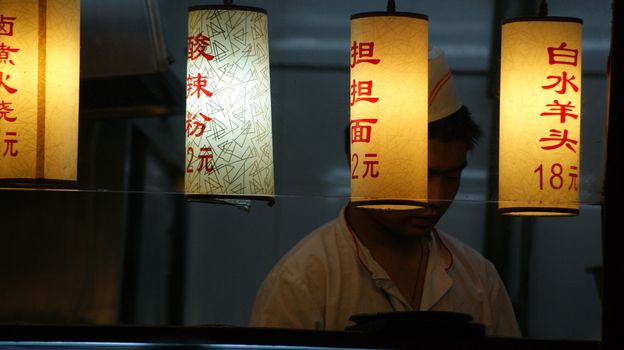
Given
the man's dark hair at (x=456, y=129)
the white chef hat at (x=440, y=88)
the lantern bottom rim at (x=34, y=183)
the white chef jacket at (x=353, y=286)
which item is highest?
the white chef hat at (x=440, y=88)

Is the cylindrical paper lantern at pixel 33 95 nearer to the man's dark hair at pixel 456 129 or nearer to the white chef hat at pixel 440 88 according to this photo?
the man's dark hair at pixel 456 129

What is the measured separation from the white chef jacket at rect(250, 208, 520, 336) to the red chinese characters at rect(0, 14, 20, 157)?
1.30 metres

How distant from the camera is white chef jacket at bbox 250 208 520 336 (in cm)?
421

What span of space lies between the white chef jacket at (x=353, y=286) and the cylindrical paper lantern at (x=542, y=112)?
2.69 feet

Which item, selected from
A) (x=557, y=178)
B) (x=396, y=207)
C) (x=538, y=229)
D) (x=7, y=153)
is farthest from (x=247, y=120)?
(x=538, y=229)

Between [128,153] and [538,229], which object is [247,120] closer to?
[128,153]

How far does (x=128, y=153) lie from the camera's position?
4719 mm

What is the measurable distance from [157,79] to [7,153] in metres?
1.00

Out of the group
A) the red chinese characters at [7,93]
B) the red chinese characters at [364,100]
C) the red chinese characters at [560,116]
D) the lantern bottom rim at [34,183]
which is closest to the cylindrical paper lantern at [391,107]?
the red chinese characters at [364,100]

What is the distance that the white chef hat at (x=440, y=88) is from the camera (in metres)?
4.00

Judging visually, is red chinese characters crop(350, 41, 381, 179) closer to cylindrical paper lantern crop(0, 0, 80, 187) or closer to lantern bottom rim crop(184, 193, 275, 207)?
lantern bottom rim crop(184, 193, 275, 207)

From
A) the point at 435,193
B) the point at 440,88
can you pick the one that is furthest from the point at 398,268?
the point at 440,88

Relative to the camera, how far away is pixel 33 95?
12.1 ft

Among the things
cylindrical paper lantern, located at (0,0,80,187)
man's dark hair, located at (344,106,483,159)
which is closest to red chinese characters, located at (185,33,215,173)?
cylindrical paper lantern, located at (0,0,80,187)
